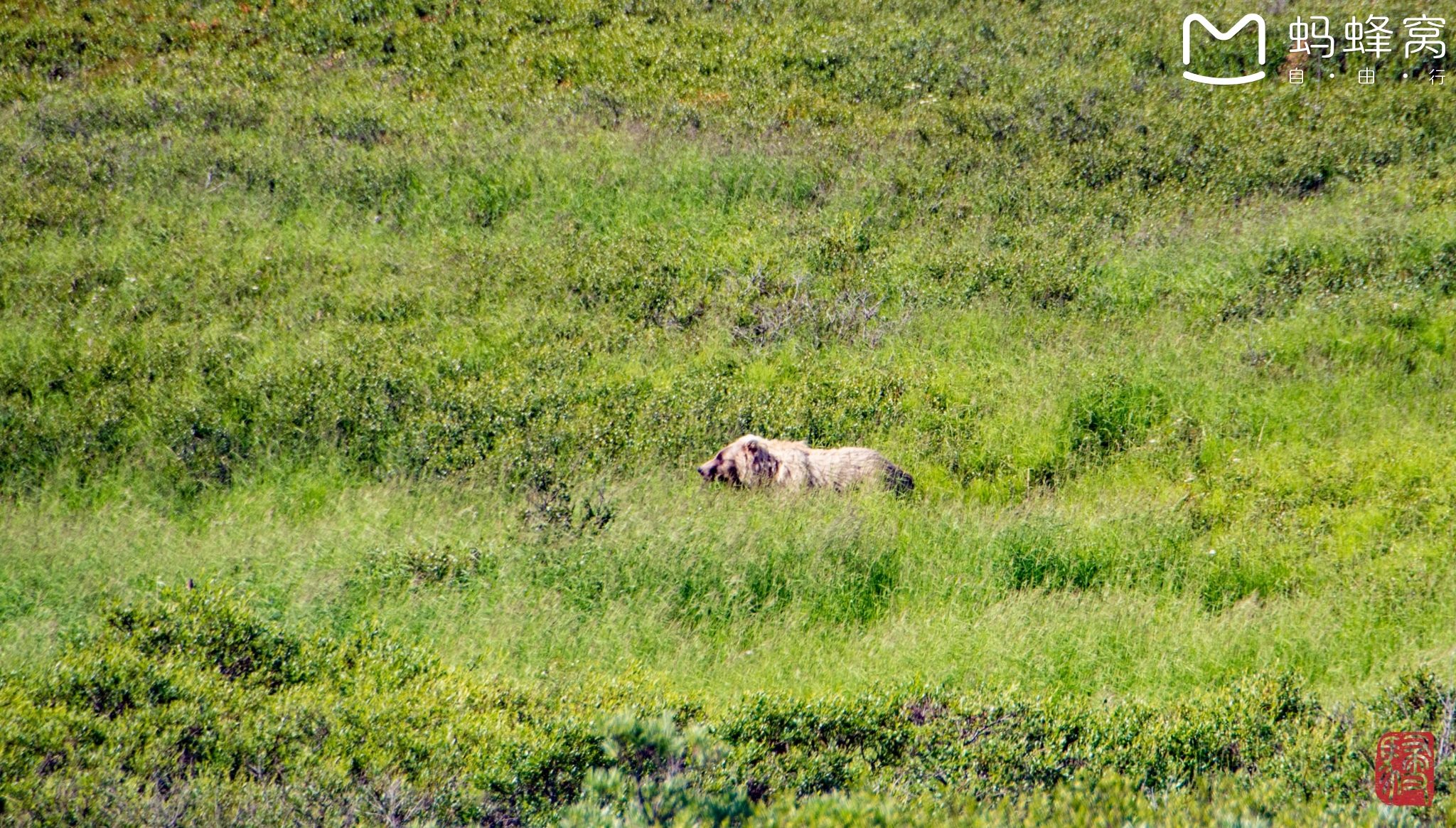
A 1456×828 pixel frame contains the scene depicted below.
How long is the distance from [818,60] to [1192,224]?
25.0 ft

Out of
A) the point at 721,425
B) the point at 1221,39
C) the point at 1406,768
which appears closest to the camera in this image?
the point at 1406,768

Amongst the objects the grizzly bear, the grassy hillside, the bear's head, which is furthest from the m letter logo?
the bear's head

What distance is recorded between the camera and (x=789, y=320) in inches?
459

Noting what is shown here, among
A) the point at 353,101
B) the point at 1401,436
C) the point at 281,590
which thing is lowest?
the point at 1401,436

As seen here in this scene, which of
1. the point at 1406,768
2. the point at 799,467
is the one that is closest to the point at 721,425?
the point at 799,467

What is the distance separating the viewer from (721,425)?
981 cm

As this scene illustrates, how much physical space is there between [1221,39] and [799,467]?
45.8ft

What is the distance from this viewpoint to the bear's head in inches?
349

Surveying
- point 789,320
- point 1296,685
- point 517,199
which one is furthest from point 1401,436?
point 517,199

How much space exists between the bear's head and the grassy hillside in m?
0.47

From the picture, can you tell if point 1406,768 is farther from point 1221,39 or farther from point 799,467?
point 1221,39

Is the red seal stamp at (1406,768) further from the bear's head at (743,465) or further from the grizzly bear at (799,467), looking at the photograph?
the bear's head at (743,465)

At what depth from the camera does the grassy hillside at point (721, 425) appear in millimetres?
4961

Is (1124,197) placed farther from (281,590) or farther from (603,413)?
(281,590)
